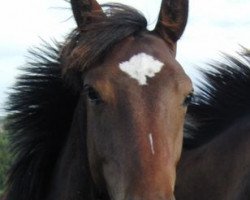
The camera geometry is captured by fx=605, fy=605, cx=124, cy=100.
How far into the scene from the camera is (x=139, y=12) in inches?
183

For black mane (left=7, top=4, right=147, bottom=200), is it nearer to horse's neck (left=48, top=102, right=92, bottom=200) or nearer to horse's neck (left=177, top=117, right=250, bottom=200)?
horse's neck (left=48, top=102, right=92, bottom=200)

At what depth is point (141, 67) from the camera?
4215 millimetres

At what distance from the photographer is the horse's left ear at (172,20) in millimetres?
4719

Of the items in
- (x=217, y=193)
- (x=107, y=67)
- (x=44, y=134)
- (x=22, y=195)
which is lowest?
(x=217, y=193)

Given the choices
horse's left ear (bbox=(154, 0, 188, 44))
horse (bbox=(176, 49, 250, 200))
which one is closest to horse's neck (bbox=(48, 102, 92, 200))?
horse's left ear (bbox=(154, 0, 188, 44))

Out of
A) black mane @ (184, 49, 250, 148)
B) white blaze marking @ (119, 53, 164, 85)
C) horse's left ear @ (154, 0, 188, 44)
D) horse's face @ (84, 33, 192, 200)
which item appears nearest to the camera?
horse's face @ (84, 33, 192, 200)

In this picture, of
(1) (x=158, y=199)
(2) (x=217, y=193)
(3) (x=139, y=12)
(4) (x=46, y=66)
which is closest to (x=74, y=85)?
(4) (x=46, y=66)

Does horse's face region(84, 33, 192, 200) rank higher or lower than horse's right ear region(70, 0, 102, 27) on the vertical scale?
lower

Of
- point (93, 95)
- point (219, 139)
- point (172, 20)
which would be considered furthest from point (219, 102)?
point (93, 95)

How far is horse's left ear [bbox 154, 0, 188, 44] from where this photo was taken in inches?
186

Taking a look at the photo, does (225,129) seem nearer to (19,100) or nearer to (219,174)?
(219,174)

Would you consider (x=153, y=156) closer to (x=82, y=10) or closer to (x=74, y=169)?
(x=74, y=169)

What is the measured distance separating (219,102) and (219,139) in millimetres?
461

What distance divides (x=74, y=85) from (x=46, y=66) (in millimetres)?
438
